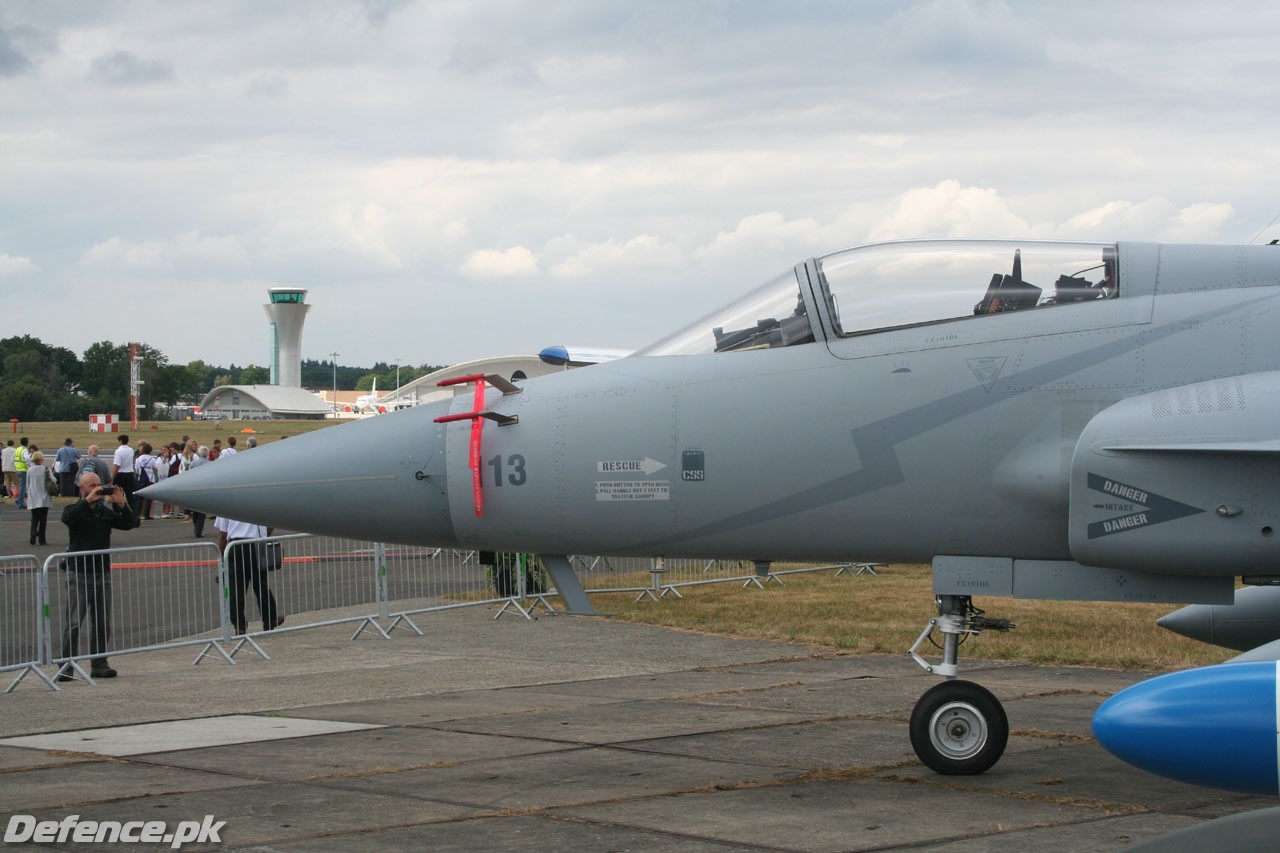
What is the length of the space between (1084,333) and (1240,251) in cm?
108

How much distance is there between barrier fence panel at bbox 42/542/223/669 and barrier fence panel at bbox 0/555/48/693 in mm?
179

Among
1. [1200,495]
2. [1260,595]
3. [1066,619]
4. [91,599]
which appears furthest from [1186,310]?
[91,599]

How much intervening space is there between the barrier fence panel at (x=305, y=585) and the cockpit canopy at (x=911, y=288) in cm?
470

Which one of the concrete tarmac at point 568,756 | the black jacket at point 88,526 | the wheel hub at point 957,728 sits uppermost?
the black jacket at point 88,526

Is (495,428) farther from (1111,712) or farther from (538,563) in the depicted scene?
(538,563)

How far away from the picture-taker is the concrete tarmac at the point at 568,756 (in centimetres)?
640

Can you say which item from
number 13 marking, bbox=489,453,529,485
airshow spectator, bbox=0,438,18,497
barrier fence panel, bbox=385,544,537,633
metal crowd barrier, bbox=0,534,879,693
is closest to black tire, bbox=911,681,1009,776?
number 13 marking, bbox=489,453,529,485

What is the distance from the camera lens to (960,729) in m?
7.43

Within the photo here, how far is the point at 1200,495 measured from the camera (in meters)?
6.65

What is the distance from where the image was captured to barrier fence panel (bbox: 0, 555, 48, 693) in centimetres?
1159

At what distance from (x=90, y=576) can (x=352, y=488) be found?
18.3 feet

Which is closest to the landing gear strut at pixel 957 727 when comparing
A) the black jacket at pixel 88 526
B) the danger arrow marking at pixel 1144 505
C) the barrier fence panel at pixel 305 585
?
the danger arrow marking at pixel 1144 505

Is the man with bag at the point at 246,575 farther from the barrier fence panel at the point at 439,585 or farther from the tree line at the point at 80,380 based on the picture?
the tree line at the point at 80,380

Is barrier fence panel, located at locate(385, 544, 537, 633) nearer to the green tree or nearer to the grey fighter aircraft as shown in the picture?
the grey fighter aircraft
